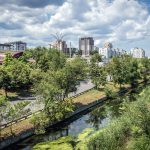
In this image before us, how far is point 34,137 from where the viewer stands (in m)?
48.4

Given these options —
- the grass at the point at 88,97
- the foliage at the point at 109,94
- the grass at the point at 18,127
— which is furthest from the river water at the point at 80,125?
the foliage at the point at 109,94

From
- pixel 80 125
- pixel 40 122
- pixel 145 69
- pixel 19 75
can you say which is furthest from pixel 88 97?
pixel 145 69

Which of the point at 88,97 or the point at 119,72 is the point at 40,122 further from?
the point at 119,72

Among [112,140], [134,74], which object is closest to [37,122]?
[112,140]

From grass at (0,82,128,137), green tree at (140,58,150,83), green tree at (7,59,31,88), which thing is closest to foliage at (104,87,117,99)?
grass at (0,82,128,137)

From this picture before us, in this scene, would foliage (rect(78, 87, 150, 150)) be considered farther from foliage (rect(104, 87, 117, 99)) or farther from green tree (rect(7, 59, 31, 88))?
foliage (rect(104, 87, 117, 99))

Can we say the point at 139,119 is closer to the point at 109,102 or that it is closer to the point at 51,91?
the point at 51,91

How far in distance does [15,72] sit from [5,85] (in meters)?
4.91

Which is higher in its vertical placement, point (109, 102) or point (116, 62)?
point (116, 62)

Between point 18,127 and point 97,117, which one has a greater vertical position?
point 18,127

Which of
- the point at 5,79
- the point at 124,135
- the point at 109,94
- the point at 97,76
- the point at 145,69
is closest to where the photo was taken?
the point at 124,135

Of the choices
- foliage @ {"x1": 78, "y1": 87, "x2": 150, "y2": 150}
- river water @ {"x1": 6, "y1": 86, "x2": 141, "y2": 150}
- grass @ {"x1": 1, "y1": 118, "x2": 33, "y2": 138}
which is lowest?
river water @ {"x1": 6, "y1": 86, "x2": 141, "y2": 150}

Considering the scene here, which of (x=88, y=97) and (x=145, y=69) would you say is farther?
(x=145, y=69)

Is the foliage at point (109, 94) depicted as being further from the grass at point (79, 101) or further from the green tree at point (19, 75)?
the green tree at point (19, 75)
